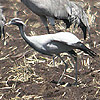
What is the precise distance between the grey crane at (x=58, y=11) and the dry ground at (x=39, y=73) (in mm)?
351

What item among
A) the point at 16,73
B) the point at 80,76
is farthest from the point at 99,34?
the point at 16,73

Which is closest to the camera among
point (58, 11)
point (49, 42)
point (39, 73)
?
point (49, 42)

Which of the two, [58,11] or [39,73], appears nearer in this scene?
[39,73]

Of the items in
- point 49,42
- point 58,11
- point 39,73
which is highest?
point 58,11

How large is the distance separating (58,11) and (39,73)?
1.55 m

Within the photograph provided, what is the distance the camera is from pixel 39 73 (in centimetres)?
532

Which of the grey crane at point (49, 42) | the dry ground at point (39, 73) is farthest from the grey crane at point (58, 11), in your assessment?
the grey crane at point (49, 42)

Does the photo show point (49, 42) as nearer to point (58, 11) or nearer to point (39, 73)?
point (39, 73)

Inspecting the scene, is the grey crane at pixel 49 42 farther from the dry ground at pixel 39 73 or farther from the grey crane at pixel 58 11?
the grey crane at pixel 58 11

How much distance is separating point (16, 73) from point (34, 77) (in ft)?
1.19

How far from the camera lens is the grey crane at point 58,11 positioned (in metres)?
5.84

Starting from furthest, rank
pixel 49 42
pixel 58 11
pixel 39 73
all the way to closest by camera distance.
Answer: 1. pixel 58 11
2. pixel 39 73
3. pixel 49 42

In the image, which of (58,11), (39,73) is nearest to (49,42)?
(39,73)

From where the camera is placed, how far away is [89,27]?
6652 mm
